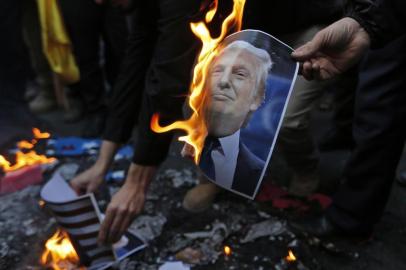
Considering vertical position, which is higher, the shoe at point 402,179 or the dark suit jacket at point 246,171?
the dark suit jacket at point 246,171

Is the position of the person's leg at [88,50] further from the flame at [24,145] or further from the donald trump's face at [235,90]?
the donald trump's face at [235,90]

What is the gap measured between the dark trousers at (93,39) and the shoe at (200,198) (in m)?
1.68

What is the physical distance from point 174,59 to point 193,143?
1.65ft

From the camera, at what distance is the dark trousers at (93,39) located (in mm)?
3758

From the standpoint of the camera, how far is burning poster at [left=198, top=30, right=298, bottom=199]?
139cm

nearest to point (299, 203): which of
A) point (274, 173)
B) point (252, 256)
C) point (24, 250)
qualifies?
point (274, 173)

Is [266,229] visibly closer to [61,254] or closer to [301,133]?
[301,133]

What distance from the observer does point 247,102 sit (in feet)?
4.64

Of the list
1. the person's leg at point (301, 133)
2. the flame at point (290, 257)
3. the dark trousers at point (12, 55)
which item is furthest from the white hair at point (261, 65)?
the dark trousers at point (12, 55)

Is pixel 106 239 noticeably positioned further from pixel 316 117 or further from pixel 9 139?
pixel 316 117

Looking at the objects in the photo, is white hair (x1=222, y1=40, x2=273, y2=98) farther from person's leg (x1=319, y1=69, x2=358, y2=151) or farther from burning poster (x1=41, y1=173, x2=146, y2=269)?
person's leg (x1=319, y1=69, x2=358, y2=151)

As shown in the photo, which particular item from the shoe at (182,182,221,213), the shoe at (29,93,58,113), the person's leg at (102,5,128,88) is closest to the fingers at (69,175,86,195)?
the shoe at (182,182,221,213)

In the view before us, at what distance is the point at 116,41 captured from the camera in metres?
3.86

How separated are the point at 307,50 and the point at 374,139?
108cm
